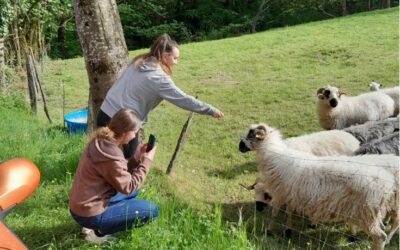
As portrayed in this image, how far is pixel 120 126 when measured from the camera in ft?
11.5

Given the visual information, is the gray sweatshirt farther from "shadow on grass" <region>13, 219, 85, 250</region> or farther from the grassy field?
"shadow on grass" <region>13, 219, 85, 250</region>

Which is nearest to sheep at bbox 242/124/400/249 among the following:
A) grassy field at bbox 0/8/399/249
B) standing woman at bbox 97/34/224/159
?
grassy field at bbox 0/8/399/249

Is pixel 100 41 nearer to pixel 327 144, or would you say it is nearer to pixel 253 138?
pixel 253 138

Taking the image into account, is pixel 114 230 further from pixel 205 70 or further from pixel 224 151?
pixel 205 70

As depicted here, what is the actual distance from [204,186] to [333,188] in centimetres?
224

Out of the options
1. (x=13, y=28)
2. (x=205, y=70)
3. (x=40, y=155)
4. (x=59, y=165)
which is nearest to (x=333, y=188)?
(x=59, y=165)

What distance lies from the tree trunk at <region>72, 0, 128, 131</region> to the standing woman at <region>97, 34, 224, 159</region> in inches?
33.4

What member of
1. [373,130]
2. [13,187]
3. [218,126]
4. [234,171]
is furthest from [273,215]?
[218,126]

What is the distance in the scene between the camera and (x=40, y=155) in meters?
5.73

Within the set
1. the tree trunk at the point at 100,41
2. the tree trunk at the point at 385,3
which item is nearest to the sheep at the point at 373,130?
the tree trunk at the point at 100,41

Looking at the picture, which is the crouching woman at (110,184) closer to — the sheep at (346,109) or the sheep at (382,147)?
the sheep at (382,147)

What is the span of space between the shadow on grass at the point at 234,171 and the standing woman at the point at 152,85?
2566 millimetres

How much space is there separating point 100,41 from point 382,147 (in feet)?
11.0

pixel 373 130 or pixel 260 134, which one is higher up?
pixel 260 134
